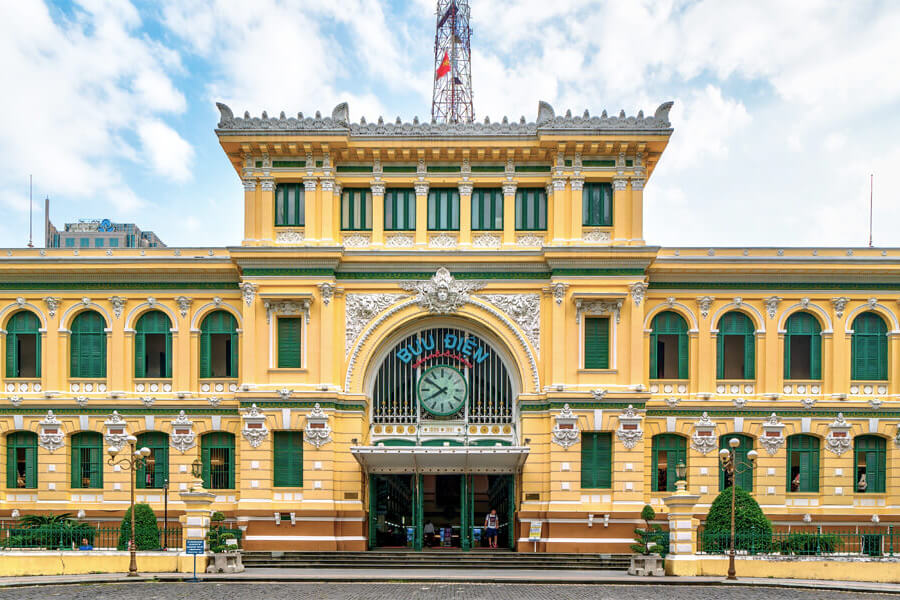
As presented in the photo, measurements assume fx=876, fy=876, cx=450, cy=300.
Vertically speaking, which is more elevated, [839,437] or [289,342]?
[289,342]

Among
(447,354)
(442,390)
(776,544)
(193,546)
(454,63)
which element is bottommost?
(776,544)

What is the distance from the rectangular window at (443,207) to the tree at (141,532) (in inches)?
667

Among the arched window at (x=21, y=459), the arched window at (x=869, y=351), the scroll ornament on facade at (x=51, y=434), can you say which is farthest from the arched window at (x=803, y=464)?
the arched window at (x=21, y=459)

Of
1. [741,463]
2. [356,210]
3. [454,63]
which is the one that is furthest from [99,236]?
[741,463]

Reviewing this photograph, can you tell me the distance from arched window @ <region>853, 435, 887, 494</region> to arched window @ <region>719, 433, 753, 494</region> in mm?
4601

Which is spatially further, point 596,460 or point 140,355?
point 140,355

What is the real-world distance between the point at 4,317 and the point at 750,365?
1348 inches

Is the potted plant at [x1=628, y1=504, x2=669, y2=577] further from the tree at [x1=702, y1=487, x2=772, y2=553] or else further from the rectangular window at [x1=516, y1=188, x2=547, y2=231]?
the rectangular window at [x1=516, y1=188, x2=547, y2=231]

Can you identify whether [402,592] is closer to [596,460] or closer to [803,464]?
[596,460]

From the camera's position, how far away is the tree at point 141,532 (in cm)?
3347

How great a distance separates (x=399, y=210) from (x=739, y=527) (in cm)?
1934

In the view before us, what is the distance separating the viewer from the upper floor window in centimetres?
3891

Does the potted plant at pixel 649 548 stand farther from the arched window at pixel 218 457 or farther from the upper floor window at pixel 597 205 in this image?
the arched window at pixel 218 457

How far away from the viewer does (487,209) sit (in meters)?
39.4
